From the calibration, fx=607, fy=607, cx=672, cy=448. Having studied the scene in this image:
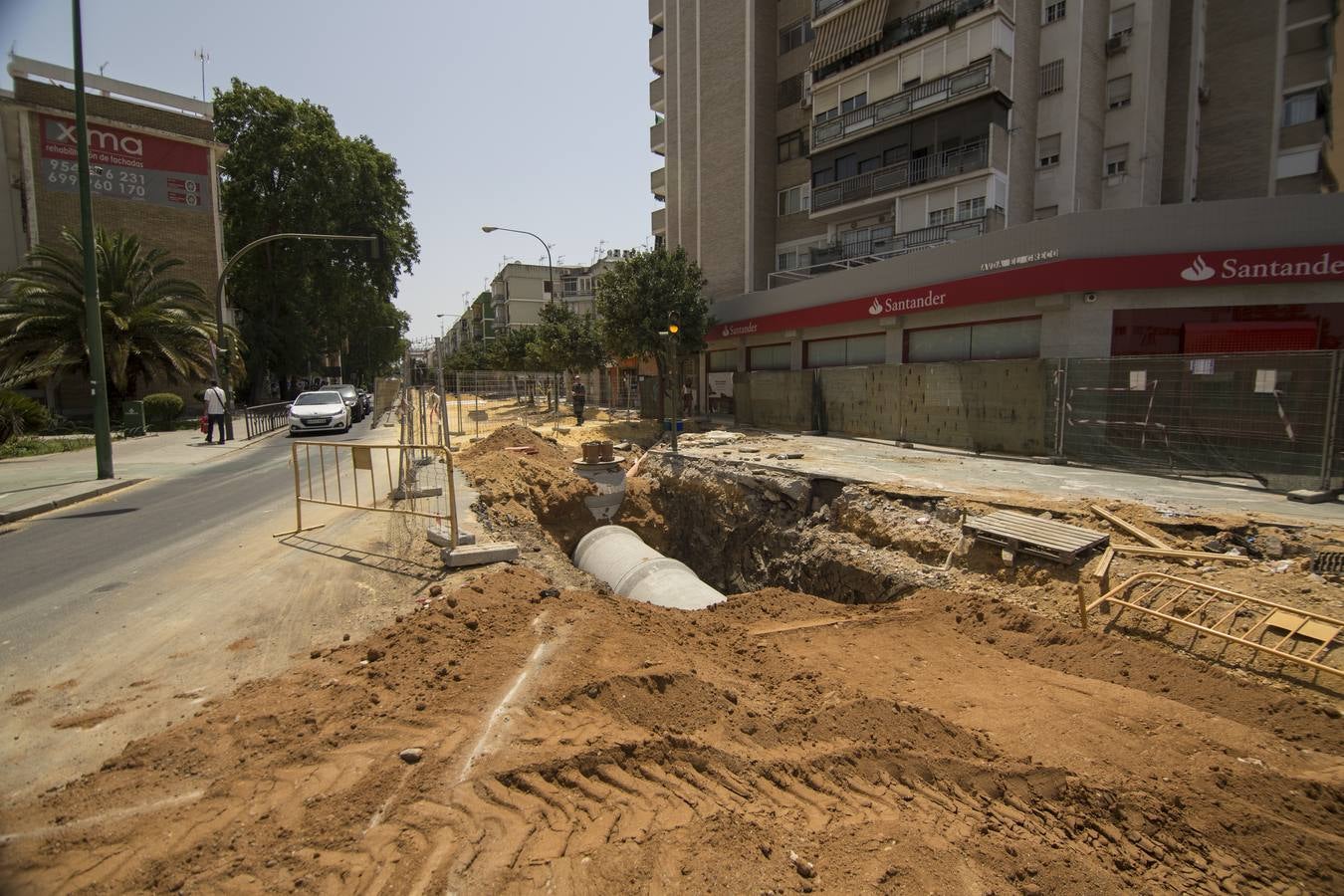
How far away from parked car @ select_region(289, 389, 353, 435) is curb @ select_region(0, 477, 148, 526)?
8466 mm

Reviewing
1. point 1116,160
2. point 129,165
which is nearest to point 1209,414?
point 1116,160

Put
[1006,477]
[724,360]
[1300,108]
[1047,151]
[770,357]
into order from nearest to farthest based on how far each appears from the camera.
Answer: [1006,477], [1047,151], [1300,108], [770,357], [724,360]

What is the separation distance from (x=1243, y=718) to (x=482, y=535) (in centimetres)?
714

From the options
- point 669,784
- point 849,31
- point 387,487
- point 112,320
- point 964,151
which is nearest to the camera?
point 669,784

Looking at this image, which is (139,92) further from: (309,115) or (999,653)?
(999,653)

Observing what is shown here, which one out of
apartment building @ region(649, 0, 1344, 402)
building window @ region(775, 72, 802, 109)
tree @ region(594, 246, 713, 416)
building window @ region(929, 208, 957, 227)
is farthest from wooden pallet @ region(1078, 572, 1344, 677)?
building window @ region(775, 72, 802, 109)

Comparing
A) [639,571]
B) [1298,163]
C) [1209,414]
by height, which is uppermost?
[1298,163]

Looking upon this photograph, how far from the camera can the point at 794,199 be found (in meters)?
29.3

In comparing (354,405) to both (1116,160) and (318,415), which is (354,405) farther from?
(1116,160)

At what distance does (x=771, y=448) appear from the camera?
14297 millimetres

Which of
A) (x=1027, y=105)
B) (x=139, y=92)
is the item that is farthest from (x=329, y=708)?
(x=139, y=92)

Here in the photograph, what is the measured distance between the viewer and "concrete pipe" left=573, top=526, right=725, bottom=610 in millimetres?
7605

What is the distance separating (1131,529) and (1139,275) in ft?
31.4

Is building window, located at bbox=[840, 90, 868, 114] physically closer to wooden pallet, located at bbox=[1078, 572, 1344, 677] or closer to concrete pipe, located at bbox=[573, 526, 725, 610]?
concrete pipe, located at bbox=[573, 526, 725, 610]
